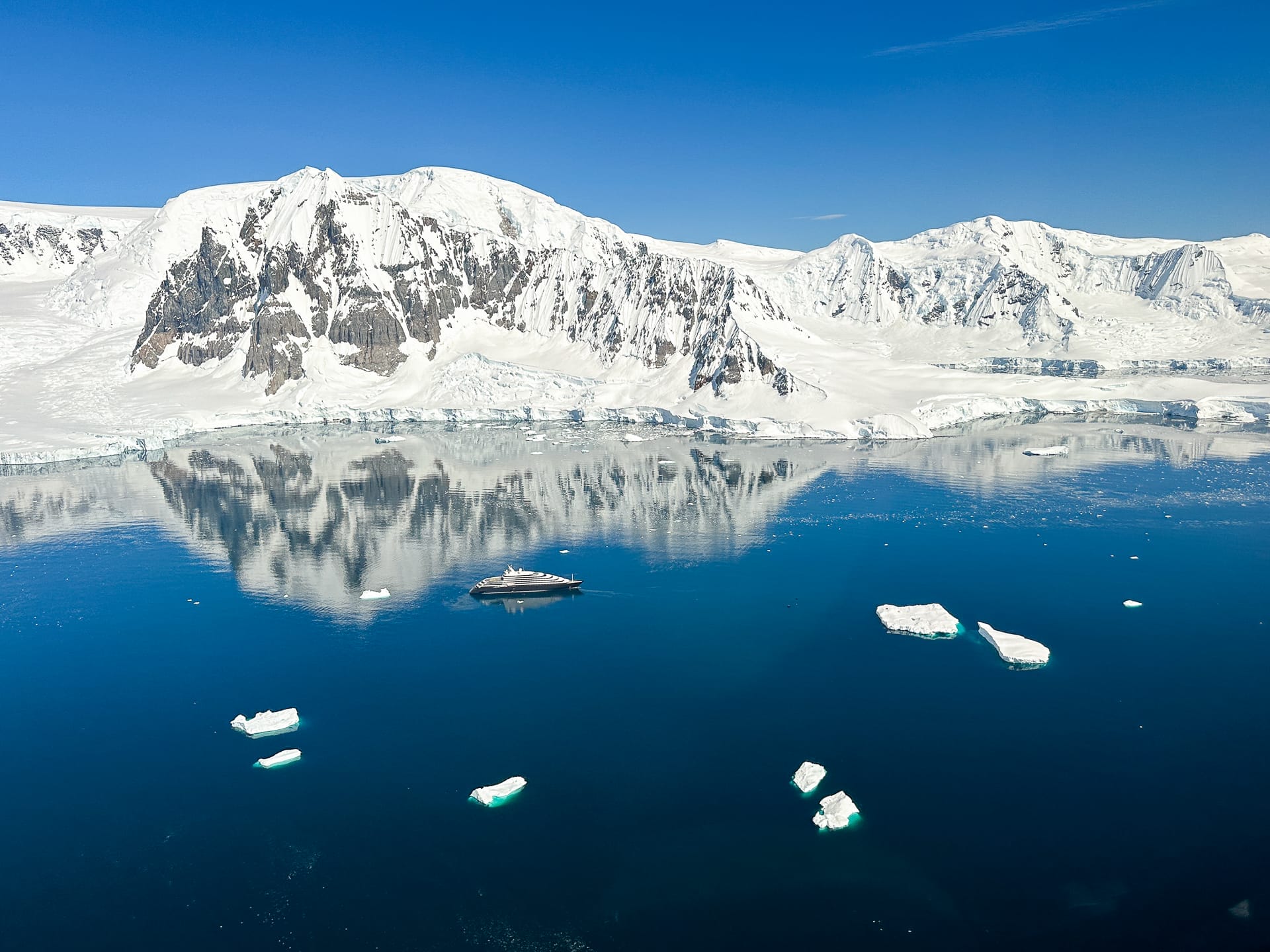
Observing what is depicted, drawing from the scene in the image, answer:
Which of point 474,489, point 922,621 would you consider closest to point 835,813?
point 922,621

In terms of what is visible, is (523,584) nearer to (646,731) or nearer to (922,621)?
(646,731)

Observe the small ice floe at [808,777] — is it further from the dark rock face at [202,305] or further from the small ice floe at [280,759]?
the dark rock face at [202,305]

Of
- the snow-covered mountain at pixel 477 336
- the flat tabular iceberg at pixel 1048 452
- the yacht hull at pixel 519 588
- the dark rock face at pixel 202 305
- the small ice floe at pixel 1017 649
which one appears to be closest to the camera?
the small ice floe at pixel 1017 649

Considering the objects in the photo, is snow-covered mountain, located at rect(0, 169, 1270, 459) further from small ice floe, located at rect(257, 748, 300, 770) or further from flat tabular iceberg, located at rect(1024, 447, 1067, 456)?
small ice floe, located at rect(257, 748, 300, 770)

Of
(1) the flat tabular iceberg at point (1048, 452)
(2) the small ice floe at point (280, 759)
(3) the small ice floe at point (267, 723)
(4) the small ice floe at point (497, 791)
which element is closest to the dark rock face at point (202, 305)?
(1) the flat tabular iceberg at point (1048, 452)

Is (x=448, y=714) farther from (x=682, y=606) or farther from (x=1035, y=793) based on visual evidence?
(x=1035, y=793)

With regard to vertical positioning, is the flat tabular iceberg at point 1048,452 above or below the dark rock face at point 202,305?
below

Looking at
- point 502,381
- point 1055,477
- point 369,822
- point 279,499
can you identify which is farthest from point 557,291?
point 369,822
